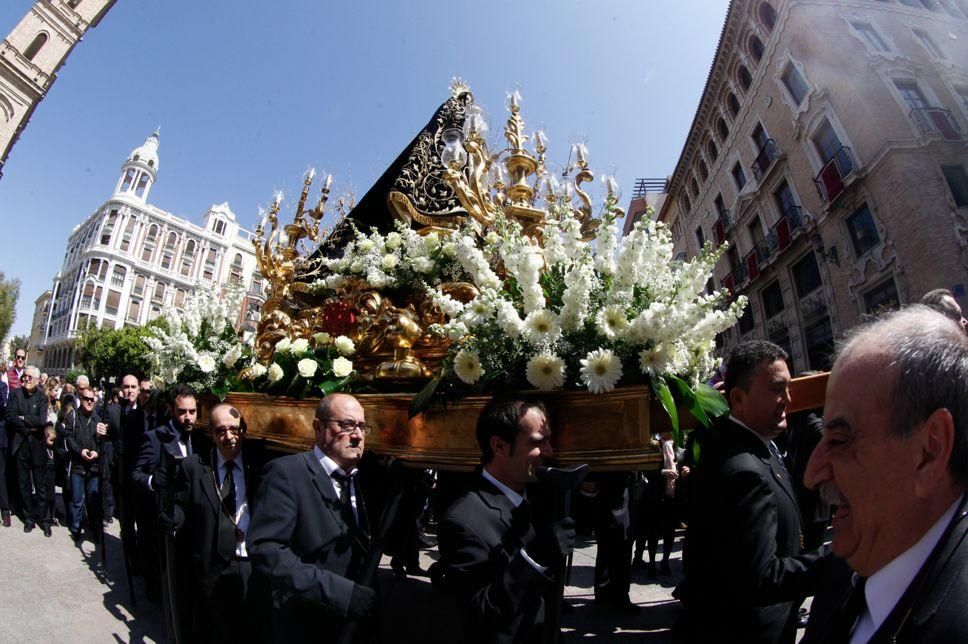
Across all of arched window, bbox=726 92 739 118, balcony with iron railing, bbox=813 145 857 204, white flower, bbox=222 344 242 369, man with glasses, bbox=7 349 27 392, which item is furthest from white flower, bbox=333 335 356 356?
arched window, bbox=726 92 739 118

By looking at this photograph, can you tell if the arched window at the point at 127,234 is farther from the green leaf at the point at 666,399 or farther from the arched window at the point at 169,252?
the green leaf at the point at 666,399

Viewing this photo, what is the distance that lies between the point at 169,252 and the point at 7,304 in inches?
805

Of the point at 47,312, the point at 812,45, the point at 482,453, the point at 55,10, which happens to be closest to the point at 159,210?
the point at 47,312

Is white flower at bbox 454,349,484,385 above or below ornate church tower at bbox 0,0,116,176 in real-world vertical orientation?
below

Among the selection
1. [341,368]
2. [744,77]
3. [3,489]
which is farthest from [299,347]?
[744,77]

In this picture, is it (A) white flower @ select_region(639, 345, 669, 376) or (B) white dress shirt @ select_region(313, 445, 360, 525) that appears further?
(B) white dress shirt @ select_region(313, 445, 360, 525)

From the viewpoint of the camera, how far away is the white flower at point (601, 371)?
1641 millimetres

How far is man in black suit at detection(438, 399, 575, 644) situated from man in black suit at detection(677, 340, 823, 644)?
0.67 meters

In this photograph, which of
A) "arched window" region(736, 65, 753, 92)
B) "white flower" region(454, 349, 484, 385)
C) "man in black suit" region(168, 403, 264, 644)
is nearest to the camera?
"white flower" region(454, 349, 484, 385)

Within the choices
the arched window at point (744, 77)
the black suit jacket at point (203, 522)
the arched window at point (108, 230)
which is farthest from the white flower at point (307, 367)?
the arched window at point (108, 230)

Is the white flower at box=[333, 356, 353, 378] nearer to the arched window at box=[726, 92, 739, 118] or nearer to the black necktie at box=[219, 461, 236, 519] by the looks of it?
the black necktie at box=[219, 461, 236, 519]

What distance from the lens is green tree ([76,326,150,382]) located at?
101 feet

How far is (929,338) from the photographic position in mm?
811

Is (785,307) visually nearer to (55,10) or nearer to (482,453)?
(482,453)
